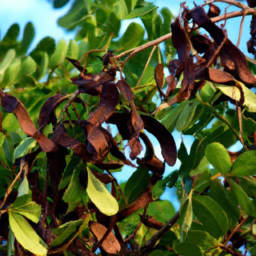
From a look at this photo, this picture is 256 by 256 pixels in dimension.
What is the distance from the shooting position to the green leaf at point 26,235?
55 cm

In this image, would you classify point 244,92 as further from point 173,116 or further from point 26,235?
point 26,235

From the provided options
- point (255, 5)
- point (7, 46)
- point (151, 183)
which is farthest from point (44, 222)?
point (7, 46)

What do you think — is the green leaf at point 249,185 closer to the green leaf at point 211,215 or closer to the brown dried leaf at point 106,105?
the green leaf at point 211,215

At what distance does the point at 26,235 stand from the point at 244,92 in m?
0.32

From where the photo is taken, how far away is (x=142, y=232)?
74cm

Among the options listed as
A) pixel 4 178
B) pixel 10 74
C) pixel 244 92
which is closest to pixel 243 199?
pixel 244 92

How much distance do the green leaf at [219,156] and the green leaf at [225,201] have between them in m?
0.02

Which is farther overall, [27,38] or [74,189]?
[27,38]

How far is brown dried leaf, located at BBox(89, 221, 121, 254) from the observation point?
589mm

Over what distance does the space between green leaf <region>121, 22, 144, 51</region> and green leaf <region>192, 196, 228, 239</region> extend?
417 millimetres

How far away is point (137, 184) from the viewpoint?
64 cm

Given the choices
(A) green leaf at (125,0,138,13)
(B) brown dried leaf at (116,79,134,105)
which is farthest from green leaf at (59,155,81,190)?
(A) green leaf at (125,0,138,13)

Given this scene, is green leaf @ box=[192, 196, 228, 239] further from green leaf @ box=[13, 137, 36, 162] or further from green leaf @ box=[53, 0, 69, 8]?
green leaf @ box=[53, 0, 69, 8]

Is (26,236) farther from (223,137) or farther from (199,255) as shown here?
(223,137)
